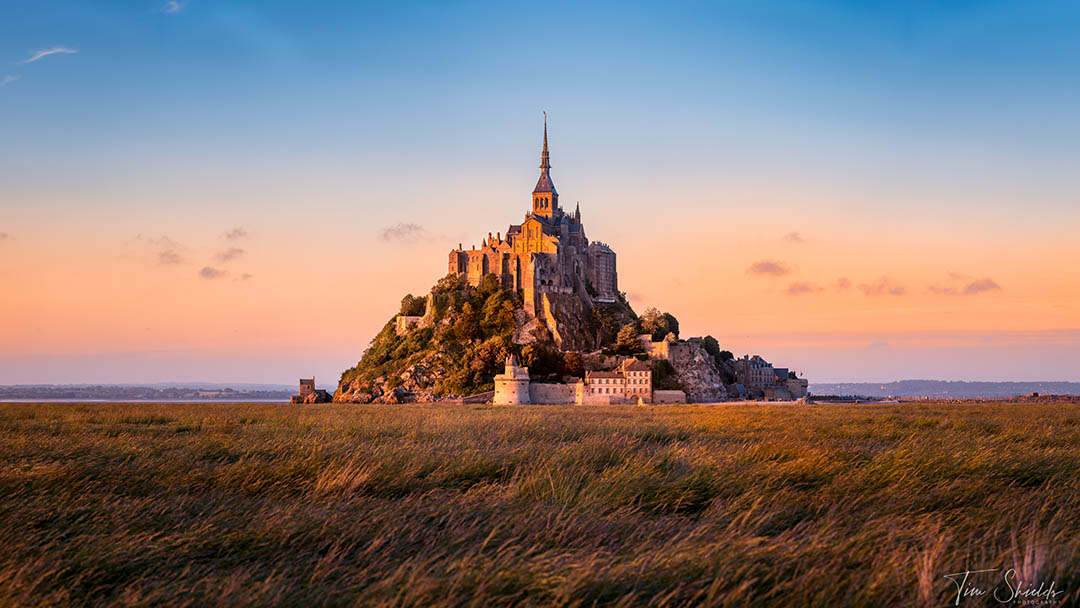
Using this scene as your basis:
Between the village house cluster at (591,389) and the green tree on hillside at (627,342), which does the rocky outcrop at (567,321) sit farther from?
the village house cluster at (591,389)

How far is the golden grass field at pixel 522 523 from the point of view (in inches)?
183

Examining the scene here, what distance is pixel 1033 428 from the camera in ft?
58.5

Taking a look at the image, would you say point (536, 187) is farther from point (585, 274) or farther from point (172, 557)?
point (172, 557)

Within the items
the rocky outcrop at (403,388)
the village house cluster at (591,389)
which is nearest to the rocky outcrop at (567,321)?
the village house cluster at (591,389)

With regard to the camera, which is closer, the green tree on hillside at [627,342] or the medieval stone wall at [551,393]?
the medieval stone wall at [551,393]

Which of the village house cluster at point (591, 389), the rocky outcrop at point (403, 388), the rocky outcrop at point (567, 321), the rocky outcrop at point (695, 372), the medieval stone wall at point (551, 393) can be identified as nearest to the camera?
the village house cluster at point (591, 389)

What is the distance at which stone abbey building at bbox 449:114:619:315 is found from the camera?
9244 cm

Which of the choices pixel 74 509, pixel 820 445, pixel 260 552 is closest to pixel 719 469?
pixel 820 445

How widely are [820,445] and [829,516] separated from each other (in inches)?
231
